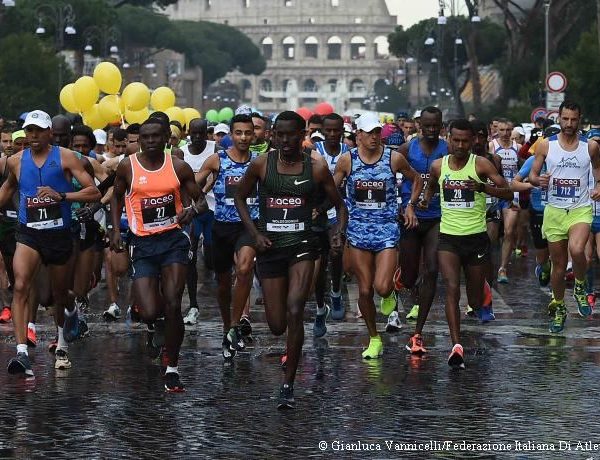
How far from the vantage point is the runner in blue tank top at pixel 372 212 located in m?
11.0

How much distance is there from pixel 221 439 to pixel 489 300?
195 inches

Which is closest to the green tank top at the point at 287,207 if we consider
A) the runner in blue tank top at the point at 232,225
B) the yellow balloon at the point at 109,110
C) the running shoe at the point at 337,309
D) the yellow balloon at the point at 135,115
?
the runner in blue tank top at the point at 232,225

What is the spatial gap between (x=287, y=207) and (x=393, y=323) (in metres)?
3.43

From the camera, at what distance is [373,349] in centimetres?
1100

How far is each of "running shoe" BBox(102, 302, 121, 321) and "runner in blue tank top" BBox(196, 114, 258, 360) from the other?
81.1 inches

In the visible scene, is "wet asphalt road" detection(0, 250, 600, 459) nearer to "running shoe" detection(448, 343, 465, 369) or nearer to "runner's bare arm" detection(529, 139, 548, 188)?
"running shoe" detection(448, 343, 465, 369)

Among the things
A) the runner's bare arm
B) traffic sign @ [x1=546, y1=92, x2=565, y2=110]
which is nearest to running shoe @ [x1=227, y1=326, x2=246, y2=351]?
the runner's bare arm

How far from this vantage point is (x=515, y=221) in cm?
1783

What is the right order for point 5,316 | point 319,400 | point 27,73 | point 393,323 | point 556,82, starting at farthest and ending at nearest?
point 27,73 < point 556,82 < point 5,316 < point 393,323 < point 319,400

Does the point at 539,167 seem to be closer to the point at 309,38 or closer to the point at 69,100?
the point at 69,100

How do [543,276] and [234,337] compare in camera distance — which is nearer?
[234,337]

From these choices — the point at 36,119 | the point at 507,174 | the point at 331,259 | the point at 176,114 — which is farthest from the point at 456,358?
the point at 176,114

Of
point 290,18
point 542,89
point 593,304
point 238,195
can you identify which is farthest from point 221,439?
point 290,18

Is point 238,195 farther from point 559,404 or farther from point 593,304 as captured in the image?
point 593,304
